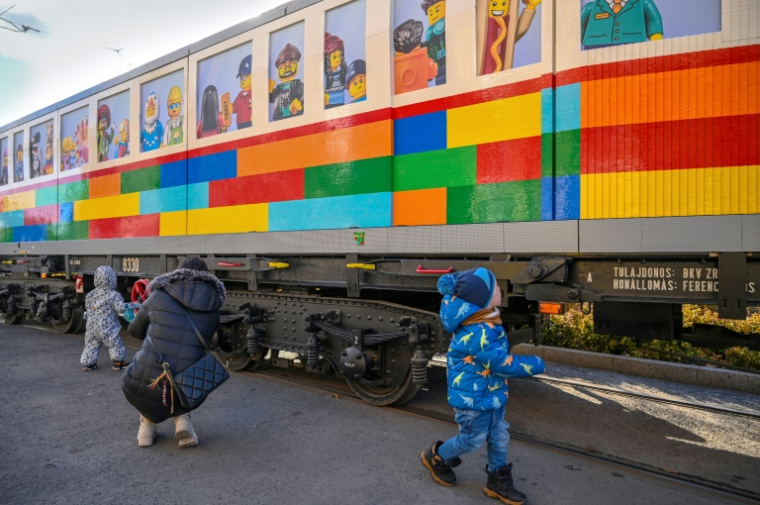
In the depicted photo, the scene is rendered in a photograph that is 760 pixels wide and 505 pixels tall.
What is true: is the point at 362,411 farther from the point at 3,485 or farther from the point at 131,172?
the point at 131,172

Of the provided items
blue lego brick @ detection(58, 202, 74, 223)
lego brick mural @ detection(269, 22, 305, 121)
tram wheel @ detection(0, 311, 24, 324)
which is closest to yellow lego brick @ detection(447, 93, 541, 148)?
lego brick mural @ detection(269, 22, 305, 121)

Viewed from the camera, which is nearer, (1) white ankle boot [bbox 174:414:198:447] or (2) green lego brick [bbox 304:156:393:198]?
(1) white ankle boot [bbox 174:414:198:447]

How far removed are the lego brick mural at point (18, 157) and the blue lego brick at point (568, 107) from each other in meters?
9.20

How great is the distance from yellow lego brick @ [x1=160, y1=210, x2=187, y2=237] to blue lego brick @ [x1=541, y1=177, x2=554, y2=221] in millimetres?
4191

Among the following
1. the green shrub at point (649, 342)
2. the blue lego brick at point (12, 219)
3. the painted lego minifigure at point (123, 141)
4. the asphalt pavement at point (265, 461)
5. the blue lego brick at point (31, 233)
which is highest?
the painted lego minifigure at point (123, 141)

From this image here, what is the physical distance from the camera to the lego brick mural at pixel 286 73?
528cm

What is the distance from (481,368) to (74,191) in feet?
23.9

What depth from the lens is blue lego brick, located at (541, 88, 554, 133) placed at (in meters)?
3.89

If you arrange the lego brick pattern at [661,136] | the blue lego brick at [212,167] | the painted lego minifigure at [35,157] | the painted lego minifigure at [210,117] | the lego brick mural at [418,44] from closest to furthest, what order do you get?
the lego brick pattern at [661,136] → the lego brick mural at [418,44] → the blue lego brick at [212,167] → the painted lego minifigure at [210,117] → the painted lego minifigure at [35,157]

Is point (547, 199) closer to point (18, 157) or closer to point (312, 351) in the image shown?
point (312, 351)

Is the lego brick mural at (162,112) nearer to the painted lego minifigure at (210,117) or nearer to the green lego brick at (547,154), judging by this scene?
the painted lego minifigure at (210,117)

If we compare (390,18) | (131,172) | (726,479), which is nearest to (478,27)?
(390,18)

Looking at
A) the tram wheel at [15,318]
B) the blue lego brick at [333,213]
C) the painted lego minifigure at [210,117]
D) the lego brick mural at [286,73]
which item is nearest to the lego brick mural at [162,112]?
the painted lego minifigure at [210,117]

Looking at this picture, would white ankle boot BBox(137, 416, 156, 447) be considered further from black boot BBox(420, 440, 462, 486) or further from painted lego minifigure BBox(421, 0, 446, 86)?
painted lego minifigure BBox(421, 0, 446, 86)
